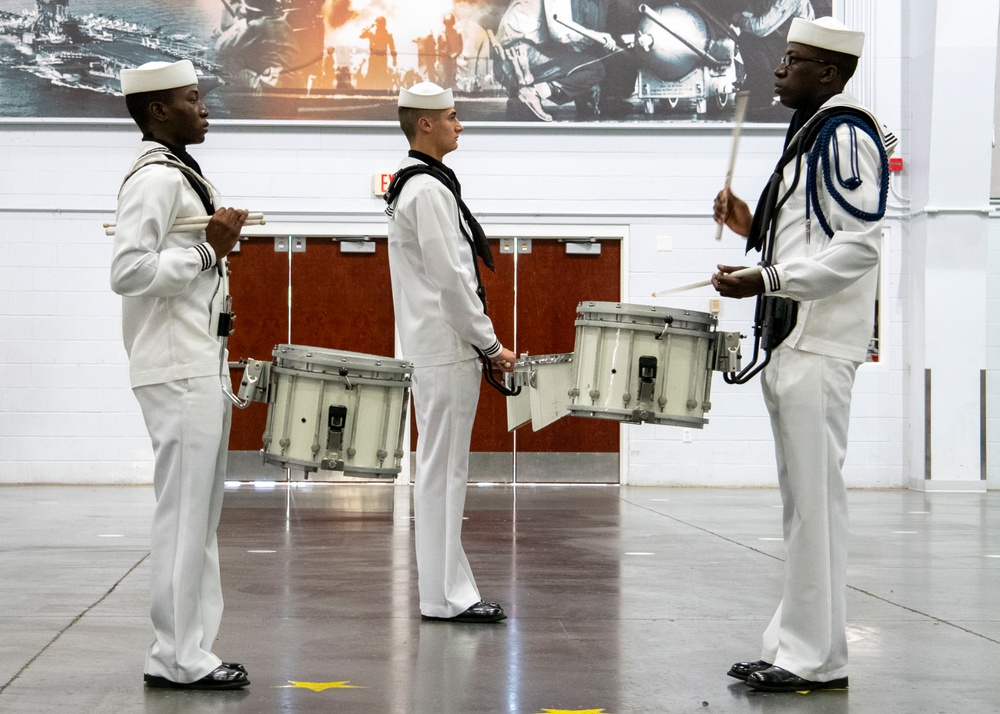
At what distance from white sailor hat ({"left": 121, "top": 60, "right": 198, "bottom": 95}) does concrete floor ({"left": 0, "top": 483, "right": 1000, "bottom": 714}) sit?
177 cm

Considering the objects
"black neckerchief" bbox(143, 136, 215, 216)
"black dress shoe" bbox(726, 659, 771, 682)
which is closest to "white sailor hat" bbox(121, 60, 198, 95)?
"black neckerchief" bbox(143, 136, 215, 216)

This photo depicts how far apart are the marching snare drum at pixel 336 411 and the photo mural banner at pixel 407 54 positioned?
8018 millimetres

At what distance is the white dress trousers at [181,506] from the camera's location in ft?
10.9

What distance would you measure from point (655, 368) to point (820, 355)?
1104 millimetres

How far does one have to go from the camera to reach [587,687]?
3473 millimetres

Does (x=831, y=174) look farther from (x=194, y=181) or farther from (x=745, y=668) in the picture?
(x=194, y=181)

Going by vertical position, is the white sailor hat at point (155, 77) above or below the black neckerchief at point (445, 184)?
above

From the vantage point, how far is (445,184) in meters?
4.62

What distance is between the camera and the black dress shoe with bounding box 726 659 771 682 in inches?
139

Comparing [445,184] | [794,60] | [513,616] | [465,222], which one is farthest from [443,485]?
[794,60]

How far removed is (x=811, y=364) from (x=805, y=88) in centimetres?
88

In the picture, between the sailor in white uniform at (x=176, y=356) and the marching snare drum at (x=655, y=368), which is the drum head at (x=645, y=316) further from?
the sailor in white uniform at (x=176, y=356)

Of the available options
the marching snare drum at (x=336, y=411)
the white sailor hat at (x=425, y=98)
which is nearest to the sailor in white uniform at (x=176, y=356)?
the marching snare drum at (x=336, y=411)

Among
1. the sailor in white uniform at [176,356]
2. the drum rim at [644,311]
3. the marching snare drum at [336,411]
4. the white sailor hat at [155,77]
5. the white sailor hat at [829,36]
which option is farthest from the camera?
the drum rim at [644,311]
